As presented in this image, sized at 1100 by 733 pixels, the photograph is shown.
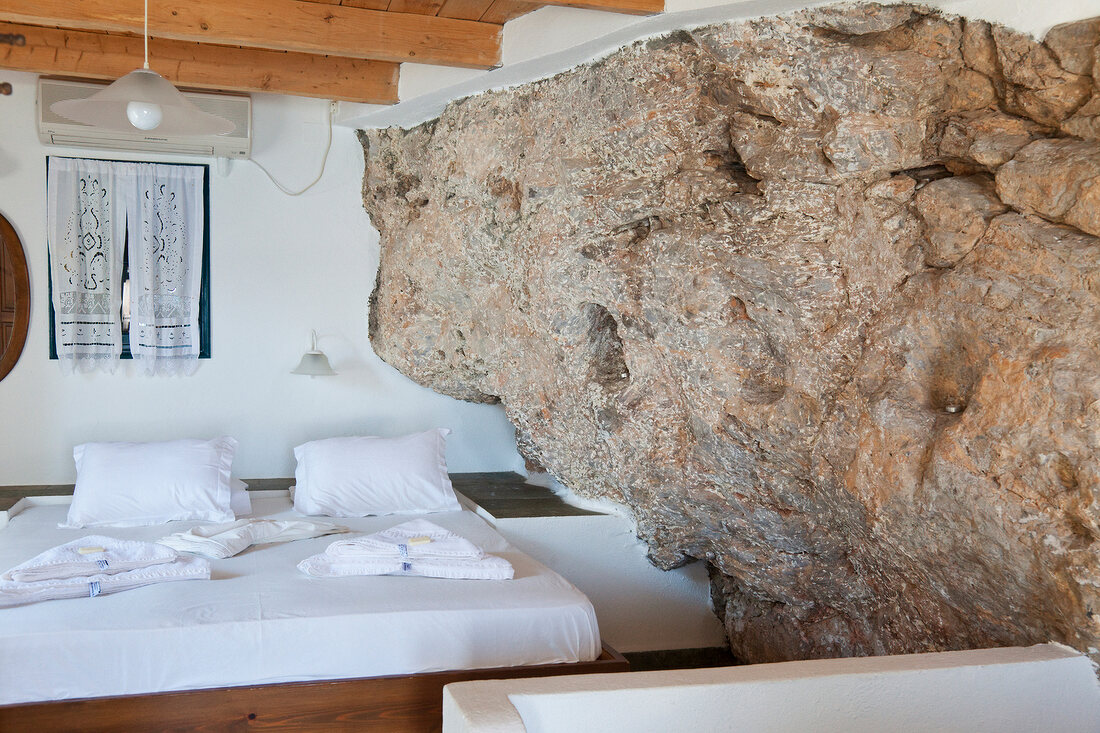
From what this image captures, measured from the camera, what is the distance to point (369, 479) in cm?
420

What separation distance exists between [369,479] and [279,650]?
5.34ft

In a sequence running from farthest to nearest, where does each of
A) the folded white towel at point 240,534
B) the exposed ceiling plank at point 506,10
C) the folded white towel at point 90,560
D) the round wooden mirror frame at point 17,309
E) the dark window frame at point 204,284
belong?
the dark window frame at point 204,284, the round wooden mirror frame at point 17,309, the folded white towel at point 240,534, the exposed ceiling plank at point 506,10, the folded white towel at point 90,560

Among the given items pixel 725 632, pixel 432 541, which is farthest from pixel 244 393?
pixel 725 632

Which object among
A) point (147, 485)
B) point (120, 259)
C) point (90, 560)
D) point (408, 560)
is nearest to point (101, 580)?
point (90, 560)

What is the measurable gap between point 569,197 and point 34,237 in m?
2.71

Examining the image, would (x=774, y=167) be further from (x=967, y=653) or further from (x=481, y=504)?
(x=481, y=504)

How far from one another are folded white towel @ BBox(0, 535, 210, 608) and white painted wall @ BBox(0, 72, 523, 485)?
1.44m

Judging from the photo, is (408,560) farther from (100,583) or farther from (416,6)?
(416,6)

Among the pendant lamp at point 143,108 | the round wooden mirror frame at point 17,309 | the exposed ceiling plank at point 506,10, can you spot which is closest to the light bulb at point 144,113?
the pendant lamp at point 143,108

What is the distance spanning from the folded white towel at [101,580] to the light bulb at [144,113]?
1401mm

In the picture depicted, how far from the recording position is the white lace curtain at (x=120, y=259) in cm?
425

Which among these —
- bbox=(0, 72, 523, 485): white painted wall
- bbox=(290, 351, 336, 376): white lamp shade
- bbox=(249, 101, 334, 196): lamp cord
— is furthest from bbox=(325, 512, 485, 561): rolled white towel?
bbox=(249, 101, 334, 196): lamp cord

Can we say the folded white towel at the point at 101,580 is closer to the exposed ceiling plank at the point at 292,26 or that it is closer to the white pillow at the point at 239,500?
the white pillow at the point at 239,500

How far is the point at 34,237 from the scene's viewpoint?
4238mm
